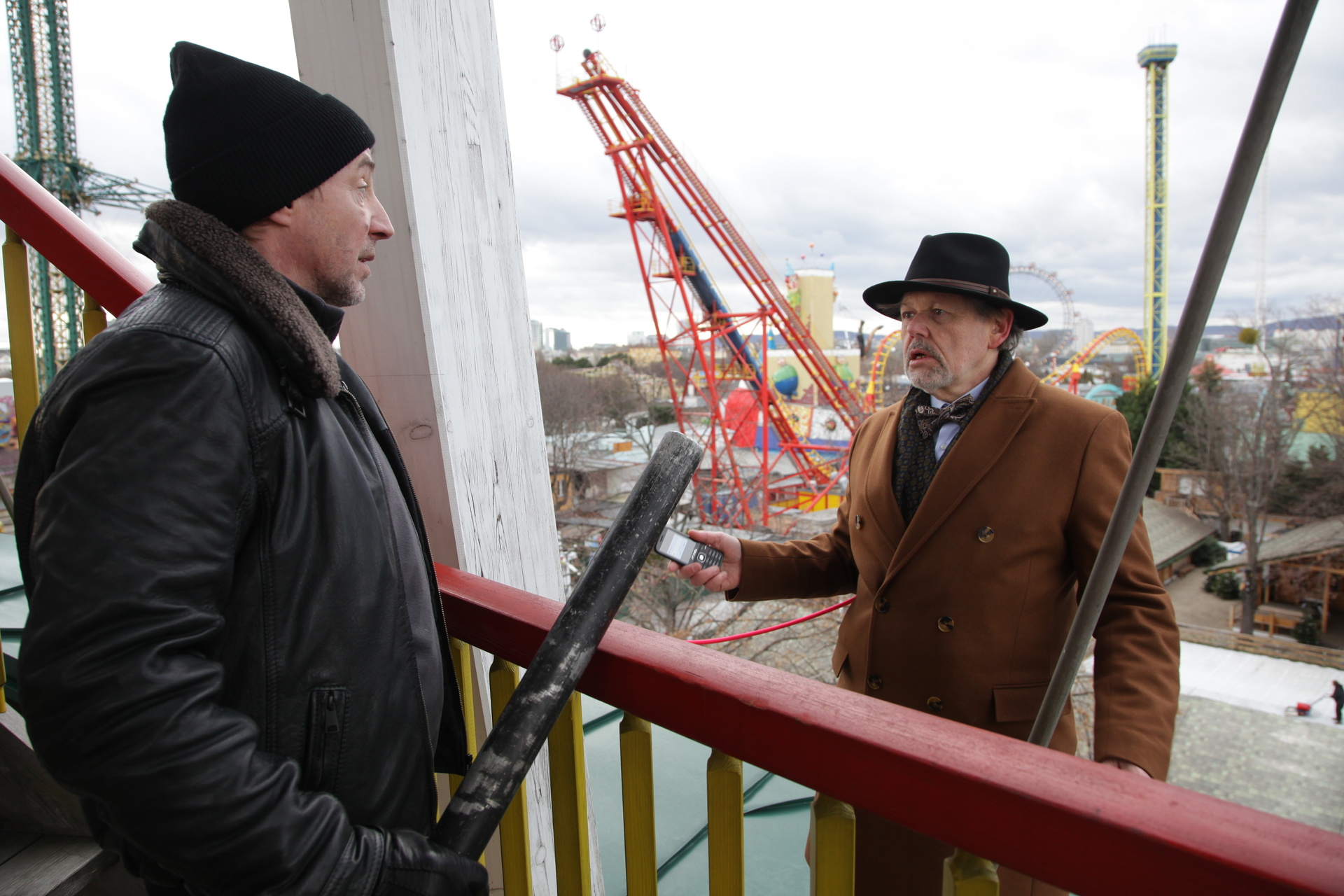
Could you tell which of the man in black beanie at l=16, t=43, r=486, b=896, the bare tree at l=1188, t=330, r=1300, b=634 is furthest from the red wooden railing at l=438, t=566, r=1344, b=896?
→ the bare tree at l=1188, t=330, r=1300, b=634

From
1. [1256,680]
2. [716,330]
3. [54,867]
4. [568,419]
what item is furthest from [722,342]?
[54,867]

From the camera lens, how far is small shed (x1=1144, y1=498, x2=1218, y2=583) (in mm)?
17234

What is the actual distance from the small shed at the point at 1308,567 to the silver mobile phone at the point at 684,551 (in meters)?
18.2

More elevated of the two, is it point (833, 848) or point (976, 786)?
point (976, 786)

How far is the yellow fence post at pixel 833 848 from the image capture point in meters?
0.82

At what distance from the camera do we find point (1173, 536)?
708 inches

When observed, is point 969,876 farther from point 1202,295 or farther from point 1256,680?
point 1256,680

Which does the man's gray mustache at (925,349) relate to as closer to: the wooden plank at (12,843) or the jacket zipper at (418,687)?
the jacket zipper at (418,687)

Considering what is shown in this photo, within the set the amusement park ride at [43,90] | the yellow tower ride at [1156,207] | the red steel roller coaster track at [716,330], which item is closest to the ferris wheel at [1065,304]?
the yellow tower ride at [1156,207]

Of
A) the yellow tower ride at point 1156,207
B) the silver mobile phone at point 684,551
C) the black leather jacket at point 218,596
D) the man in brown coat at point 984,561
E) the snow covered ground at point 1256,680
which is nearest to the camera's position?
the black leather jacket at point 218,596

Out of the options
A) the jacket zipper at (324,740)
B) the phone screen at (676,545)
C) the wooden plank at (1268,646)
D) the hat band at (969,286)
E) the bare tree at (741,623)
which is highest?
the hat band at (969,286)

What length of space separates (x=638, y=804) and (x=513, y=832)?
12.1 inches

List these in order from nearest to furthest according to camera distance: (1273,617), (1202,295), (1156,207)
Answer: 1. (1202,295)
2. (1273,617)
3. (1156,207)

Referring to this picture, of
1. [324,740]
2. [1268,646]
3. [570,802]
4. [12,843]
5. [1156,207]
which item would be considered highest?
[1156,207]
